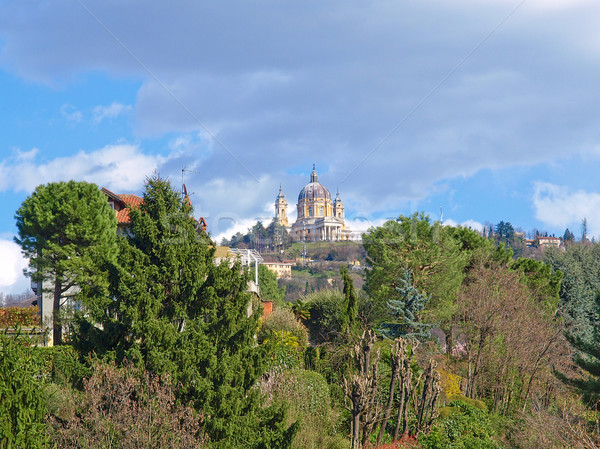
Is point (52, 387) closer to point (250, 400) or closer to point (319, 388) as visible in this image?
point (250, 400)

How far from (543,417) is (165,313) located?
14695 mm

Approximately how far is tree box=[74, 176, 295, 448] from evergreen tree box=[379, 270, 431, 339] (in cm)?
1318

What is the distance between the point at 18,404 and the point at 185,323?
22.3 feet

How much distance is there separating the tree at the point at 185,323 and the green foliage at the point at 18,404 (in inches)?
176

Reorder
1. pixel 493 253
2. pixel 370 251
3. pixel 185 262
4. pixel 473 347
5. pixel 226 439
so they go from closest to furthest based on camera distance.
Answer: pixel 226 439, pixel 185 262, pixel 473 347, pixel 370 251, pixel 493 253

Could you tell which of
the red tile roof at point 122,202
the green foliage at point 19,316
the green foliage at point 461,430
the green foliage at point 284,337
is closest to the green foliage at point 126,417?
the green foliage at point 284,337

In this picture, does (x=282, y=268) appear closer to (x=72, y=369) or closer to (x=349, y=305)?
(x=349, y=305)

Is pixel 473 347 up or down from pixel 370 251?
down

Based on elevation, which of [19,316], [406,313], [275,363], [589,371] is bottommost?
[589,371]

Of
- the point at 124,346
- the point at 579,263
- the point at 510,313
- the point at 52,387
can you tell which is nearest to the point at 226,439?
the point at 124,346

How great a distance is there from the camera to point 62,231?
3234 centimetres

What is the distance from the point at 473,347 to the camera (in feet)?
101

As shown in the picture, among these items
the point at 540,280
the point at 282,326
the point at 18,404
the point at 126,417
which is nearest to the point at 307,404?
the point at 126,417

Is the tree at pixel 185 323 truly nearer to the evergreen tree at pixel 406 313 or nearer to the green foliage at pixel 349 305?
the evergreen tree at pixel 406 313
